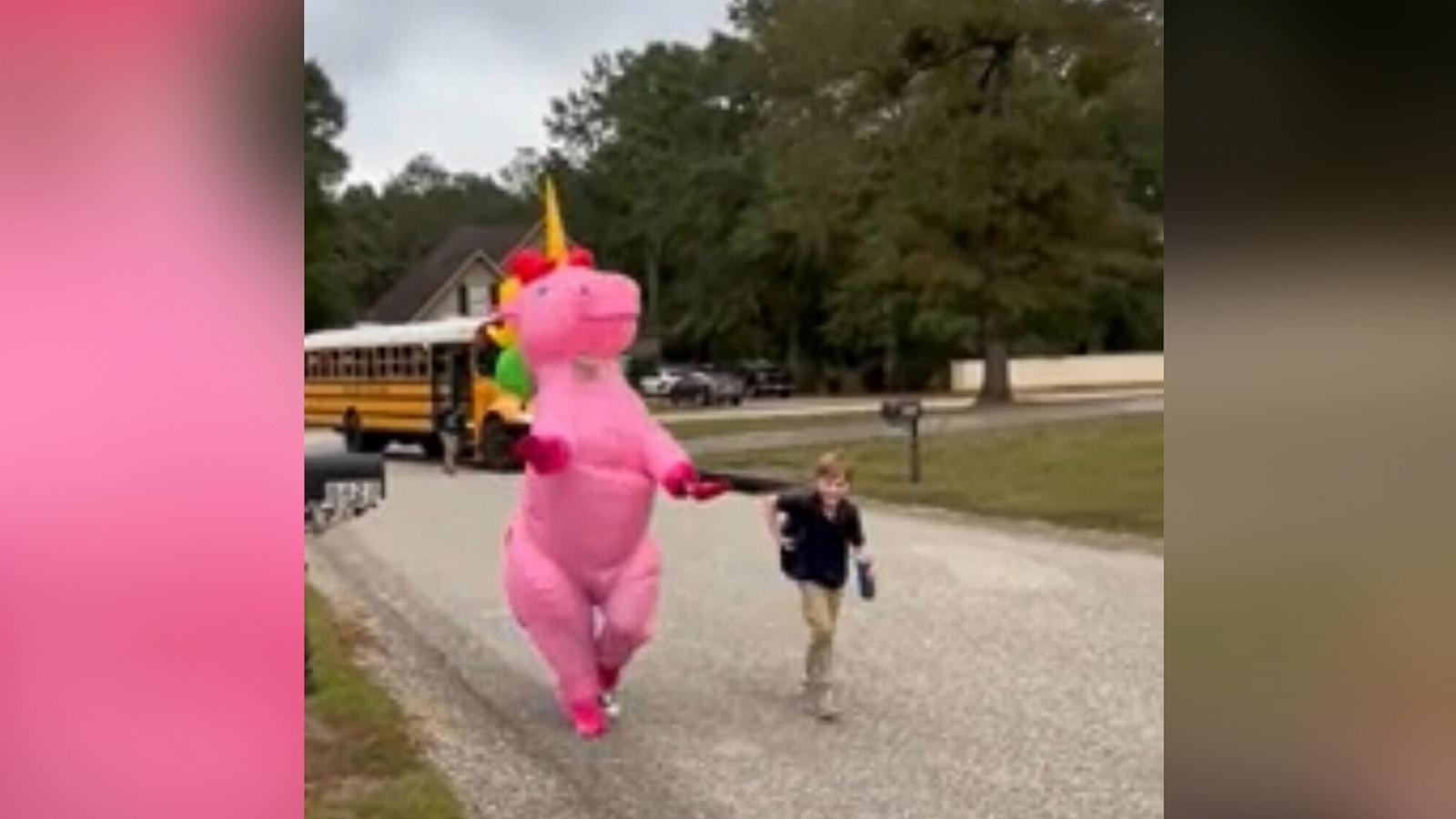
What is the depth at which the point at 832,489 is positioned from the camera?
362 centimetres

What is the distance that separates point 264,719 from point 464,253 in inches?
163

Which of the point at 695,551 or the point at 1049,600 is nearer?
the point at 1049,600

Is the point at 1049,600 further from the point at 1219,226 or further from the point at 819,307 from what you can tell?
the point at 1219,226

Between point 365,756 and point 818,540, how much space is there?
1190mm

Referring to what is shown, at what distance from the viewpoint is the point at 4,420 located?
0.53 m

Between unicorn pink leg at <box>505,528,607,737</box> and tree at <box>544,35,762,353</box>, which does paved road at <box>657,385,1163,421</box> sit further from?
unicorn pink leg at <box>505,528,607,737</box>

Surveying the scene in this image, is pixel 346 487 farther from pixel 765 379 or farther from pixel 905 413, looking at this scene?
pixel 905 413

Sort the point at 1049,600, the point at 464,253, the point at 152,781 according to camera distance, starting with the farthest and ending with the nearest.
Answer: the point at 1049,600, the point at 464,253, the point at 152,781

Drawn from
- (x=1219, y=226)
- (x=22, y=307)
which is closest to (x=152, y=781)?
(x=22, y=307)

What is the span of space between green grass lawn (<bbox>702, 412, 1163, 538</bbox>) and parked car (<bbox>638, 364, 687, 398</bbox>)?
0.33 m

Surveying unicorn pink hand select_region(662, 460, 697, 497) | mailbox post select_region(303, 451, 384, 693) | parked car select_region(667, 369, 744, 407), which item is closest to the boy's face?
unicorn pink hand select_region(662, 460, 697, 497)

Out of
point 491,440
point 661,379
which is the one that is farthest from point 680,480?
point 491,440

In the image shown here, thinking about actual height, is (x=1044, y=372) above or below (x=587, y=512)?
above

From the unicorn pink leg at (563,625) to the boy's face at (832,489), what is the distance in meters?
0.62
